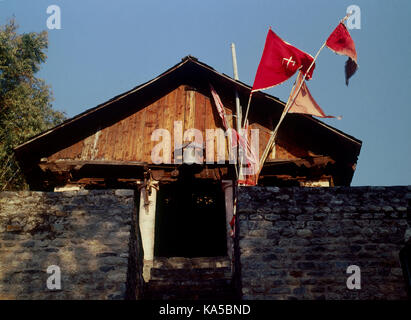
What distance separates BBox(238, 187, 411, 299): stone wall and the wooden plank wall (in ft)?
14.7

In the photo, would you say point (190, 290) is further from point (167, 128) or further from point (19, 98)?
point (19, 98)

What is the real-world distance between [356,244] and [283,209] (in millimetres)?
1125

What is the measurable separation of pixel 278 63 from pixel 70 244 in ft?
23.8

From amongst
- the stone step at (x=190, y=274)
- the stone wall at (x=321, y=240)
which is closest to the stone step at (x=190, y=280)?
the stone step at (x=190, y=274)

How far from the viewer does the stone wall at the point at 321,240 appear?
468 centimetres

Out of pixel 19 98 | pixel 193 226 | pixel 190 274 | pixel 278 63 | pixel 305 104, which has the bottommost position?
pixel 190 274

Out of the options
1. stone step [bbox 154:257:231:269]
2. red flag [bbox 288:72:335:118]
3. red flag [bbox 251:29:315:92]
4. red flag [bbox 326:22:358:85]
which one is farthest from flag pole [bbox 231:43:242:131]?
stone step [bbox 154:257:231:269]

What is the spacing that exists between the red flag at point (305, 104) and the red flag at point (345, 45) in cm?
99

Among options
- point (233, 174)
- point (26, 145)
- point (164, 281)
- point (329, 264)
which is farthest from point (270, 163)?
point (26, 145)

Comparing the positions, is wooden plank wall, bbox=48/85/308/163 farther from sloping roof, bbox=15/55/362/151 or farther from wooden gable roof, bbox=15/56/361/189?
sloping roof, bbox=15/55/362/151

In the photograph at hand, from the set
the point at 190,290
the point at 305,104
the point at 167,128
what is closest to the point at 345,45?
the point at 305,104

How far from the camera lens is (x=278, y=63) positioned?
31.7 ft

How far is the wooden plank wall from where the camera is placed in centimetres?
995
